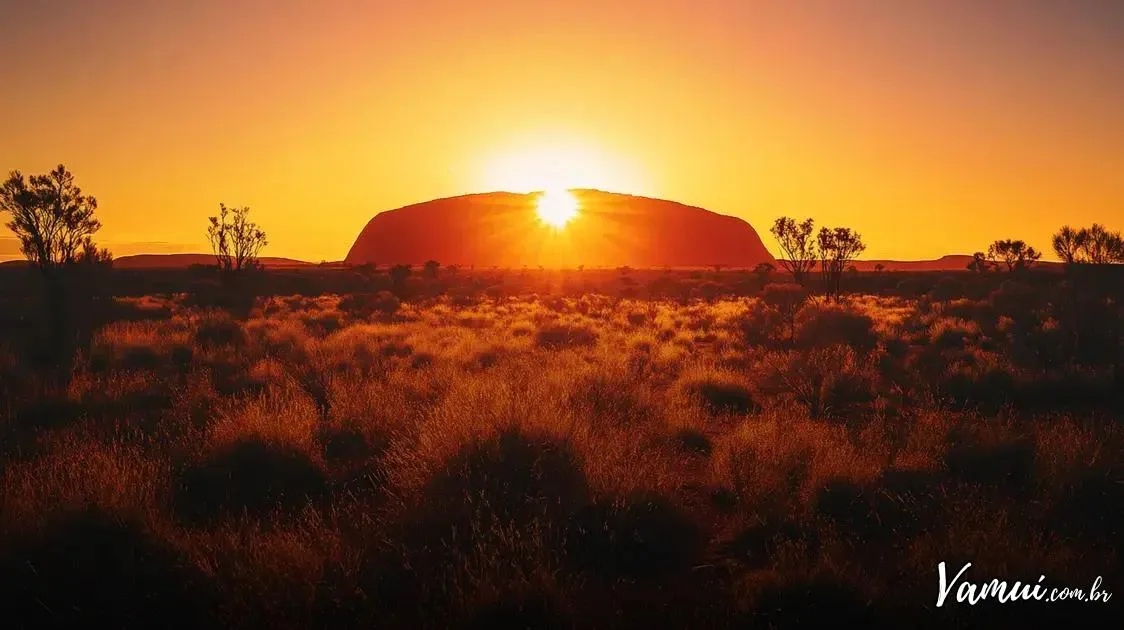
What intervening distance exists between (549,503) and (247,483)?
3.40 m

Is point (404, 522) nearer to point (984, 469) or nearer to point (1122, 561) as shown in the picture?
point (1122, 561)

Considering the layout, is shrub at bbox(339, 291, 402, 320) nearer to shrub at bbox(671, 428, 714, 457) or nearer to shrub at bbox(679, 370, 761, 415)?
shrub at bbox(679, 370, 761, 415)

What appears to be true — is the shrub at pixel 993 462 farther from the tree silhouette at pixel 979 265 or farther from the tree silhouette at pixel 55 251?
the tree silhouette at pixel 979 265

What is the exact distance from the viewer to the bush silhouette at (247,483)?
19.6ft

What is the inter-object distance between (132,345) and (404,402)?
10755mm

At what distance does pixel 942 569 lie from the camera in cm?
425

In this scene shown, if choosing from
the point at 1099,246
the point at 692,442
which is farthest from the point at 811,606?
→ the point at 1099,246

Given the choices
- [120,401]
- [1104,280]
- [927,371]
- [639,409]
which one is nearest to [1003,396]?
[927,371]

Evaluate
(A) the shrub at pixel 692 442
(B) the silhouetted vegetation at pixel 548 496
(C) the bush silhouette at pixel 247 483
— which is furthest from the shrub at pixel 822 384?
(C) the bush silhouette at pixel 247 483

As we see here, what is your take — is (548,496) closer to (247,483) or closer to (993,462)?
(247,483)

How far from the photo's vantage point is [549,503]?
17.9ft

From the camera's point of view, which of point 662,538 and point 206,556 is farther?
point 662,538

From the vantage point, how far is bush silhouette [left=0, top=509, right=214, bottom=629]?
413cm

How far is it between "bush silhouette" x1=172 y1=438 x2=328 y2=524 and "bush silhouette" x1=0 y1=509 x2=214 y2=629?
2.96 feet
